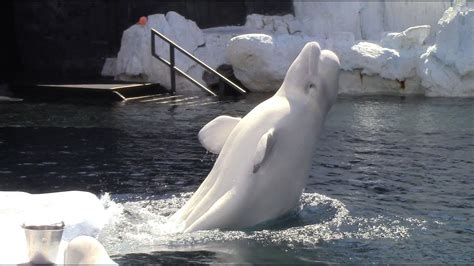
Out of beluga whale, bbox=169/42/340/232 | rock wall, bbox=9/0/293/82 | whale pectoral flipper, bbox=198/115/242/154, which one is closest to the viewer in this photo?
beluga whale, bbox=169/42/340/232

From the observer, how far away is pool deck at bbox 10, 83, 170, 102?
20.5m

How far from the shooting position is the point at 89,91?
2067cm

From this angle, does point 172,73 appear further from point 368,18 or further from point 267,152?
point 267,152

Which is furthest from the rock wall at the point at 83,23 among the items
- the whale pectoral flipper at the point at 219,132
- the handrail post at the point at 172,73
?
the whale pectoral flipper at the point at 219,132

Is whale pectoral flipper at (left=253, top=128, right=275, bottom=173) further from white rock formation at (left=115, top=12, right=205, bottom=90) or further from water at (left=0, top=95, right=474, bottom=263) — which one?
white rock formation at (left=115, top=12, right=205, bottom=90)

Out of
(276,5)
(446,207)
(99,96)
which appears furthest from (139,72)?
(446,207)

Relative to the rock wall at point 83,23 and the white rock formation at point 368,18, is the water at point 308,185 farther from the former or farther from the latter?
the rock wall at point 83,23

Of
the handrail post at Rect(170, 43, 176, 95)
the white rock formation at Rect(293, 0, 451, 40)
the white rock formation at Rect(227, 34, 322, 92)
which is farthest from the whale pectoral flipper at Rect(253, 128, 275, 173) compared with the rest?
the white rock formation at Rect(293, 0, 451, 40)

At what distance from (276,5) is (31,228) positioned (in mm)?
20554

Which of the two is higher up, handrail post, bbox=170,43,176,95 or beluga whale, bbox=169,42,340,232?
beluga whale, bbox=169,42,340,232

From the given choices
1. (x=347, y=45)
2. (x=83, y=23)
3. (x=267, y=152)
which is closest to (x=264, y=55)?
(x=347, y=45)

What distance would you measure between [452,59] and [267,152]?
14531mm

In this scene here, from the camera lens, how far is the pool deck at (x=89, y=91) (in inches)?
806

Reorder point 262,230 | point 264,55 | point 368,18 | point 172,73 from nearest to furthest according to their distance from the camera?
point 262,230
point 172,73
point 264,55
point 368,18
